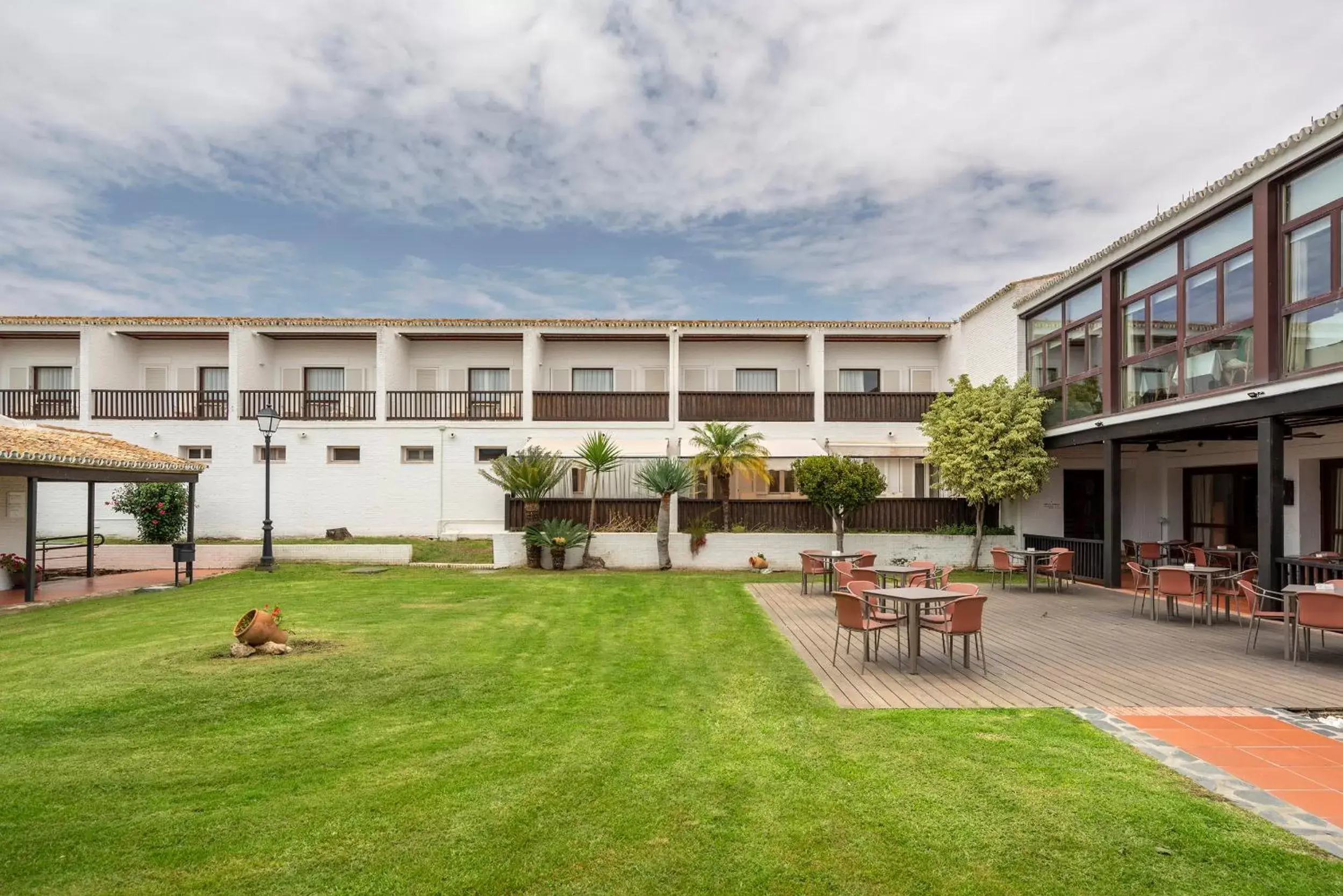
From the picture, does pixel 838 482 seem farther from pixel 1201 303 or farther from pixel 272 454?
pixel 272 454

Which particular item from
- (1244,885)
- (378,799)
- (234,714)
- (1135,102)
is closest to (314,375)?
(234,714)

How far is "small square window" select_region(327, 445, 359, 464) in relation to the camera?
2228cm

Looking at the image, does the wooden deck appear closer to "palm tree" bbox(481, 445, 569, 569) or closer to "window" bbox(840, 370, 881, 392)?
"palm tree" bbox(481, 445, 569, 569)

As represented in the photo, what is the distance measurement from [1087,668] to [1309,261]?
6.90 meters

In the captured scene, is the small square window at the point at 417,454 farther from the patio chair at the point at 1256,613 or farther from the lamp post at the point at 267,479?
the patio chair at the point at 1256,613

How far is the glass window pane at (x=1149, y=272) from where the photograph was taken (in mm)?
13055

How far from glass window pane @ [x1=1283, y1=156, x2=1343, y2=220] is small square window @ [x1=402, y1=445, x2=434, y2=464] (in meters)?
20.8

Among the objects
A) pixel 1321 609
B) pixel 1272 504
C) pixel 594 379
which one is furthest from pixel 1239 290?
pixel 594 379

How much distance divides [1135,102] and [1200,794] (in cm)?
1578

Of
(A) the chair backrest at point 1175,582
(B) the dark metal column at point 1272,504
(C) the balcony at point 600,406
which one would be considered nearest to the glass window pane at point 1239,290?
(B) the dark metal column at point 1272,504

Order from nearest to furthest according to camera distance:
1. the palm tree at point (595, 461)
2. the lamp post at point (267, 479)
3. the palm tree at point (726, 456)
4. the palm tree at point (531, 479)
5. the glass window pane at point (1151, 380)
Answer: the glass window pane at point (1151, 380) → the lamp post at point (267, 479) → the palm tree at point (595, 461) → the palm tree at point (726, 456) → the palm tree at point (531, 479)

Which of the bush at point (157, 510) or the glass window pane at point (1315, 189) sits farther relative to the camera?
the bush at point (157, 510)

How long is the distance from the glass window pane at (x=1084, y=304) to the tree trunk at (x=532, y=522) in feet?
45.7

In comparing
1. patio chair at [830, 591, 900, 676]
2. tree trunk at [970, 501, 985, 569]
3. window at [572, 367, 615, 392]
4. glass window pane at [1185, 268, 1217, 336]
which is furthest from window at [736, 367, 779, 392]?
patio chair at [830, 591, 900, 676]
